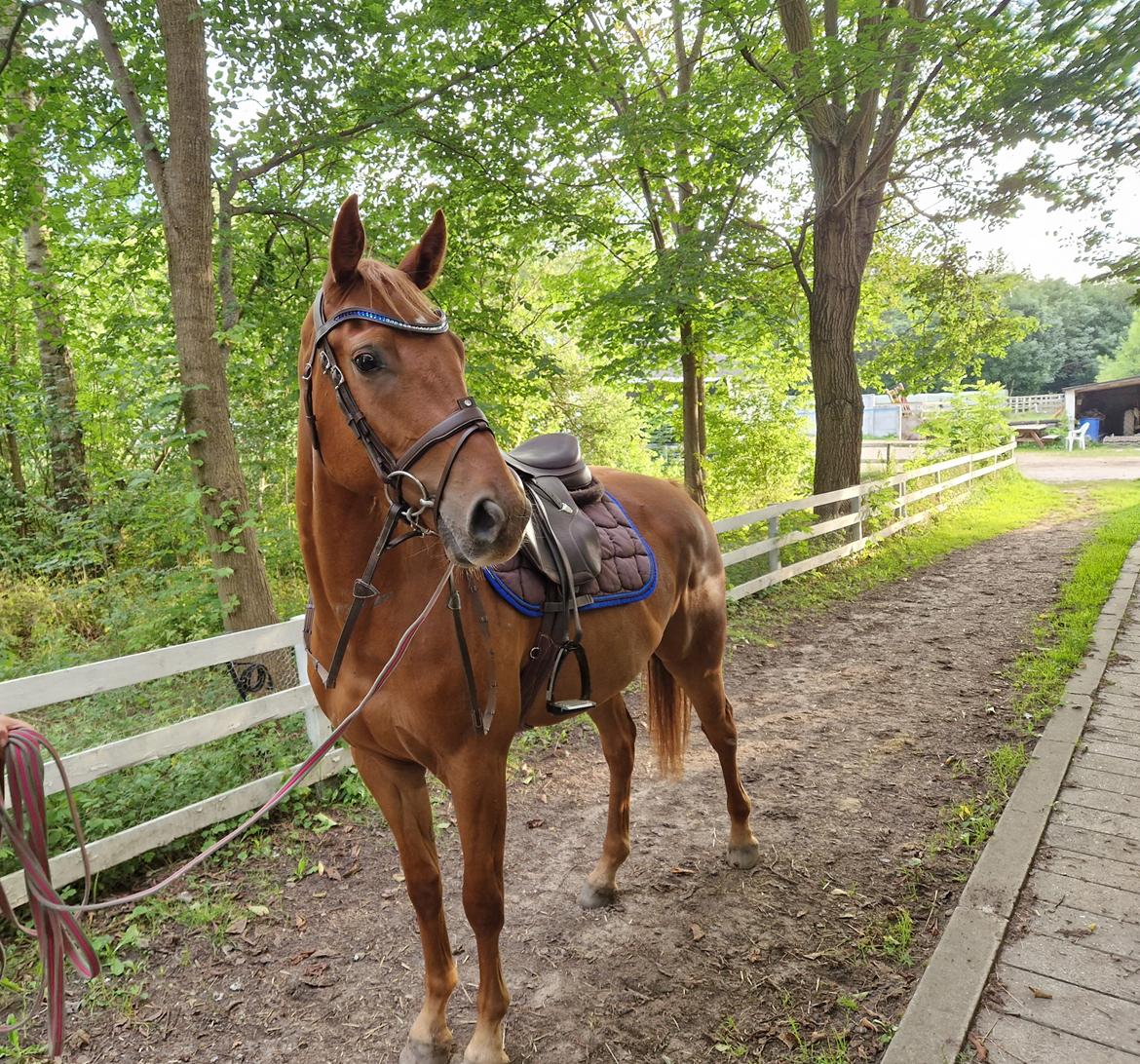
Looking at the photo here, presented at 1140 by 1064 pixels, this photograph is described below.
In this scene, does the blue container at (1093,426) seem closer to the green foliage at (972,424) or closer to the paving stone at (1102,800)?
the green foliage at (972,424)

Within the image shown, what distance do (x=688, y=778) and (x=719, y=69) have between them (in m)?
7.84

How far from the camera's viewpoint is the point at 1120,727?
421 centimetres

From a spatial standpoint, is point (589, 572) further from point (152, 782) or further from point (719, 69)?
point (719, 69)

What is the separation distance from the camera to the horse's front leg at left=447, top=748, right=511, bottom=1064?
2.07 m

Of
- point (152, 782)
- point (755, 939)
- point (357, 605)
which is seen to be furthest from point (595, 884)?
point (152, 782)

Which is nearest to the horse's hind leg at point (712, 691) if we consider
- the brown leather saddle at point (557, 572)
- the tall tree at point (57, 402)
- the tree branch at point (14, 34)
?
the brown leather saddle at point (557, 572)

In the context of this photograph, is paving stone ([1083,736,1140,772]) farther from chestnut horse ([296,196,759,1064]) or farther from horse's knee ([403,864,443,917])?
horse's knee ([403,864,443,917])

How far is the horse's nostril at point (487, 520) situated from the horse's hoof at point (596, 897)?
2250 mm

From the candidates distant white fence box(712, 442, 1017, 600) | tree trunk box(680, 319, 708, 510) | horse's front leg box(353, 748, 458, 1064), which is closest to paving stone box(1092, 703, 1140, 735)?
distant white fence box(712, 442, 1017, 600)

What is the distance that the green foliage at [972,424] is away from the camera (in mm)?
18500

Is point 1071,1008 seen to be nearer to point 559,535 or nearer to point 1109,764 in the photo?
point 1109,764

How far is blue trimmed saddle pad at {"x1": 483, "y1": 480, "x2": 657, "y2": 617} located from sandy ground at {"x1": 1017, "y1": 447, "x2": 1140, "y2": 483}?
19568mm

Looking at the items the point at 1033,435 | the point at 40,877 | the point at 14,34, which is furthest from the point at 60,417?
the point at 1033,435

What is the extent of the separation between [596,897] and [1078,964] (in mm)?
1829
